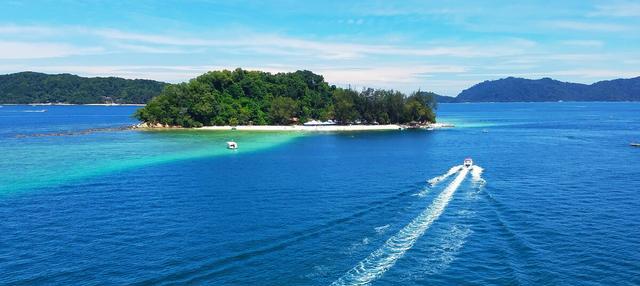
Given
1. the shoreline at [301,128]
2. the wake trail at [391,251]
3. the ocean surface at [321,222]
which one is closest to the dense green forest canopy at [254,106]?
the shoreline at [301,128]

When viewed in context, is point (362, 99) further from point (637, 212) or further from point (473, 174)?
point (637, 212)

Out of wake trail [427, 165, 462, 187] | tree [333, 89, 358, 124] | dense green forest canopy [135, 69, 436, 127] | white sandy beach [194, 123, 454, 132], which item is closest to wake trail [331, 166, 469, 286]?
wake trail [427, 165, 462, 187]

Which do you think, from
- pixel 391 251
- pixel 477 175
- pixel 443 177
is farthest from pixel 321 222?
pixel 477 175

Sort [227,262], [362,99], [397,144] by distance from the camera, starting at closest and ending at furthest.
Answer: [227,262]
[397,144]
[362,99]

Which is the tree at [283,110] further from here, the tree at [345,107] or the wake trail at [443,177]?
the wake trail at [443,177]

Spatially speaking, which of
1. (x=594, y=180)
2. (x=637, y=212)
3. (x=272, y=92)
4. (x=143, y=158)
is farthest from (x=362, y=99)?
(x=637, y=212)
